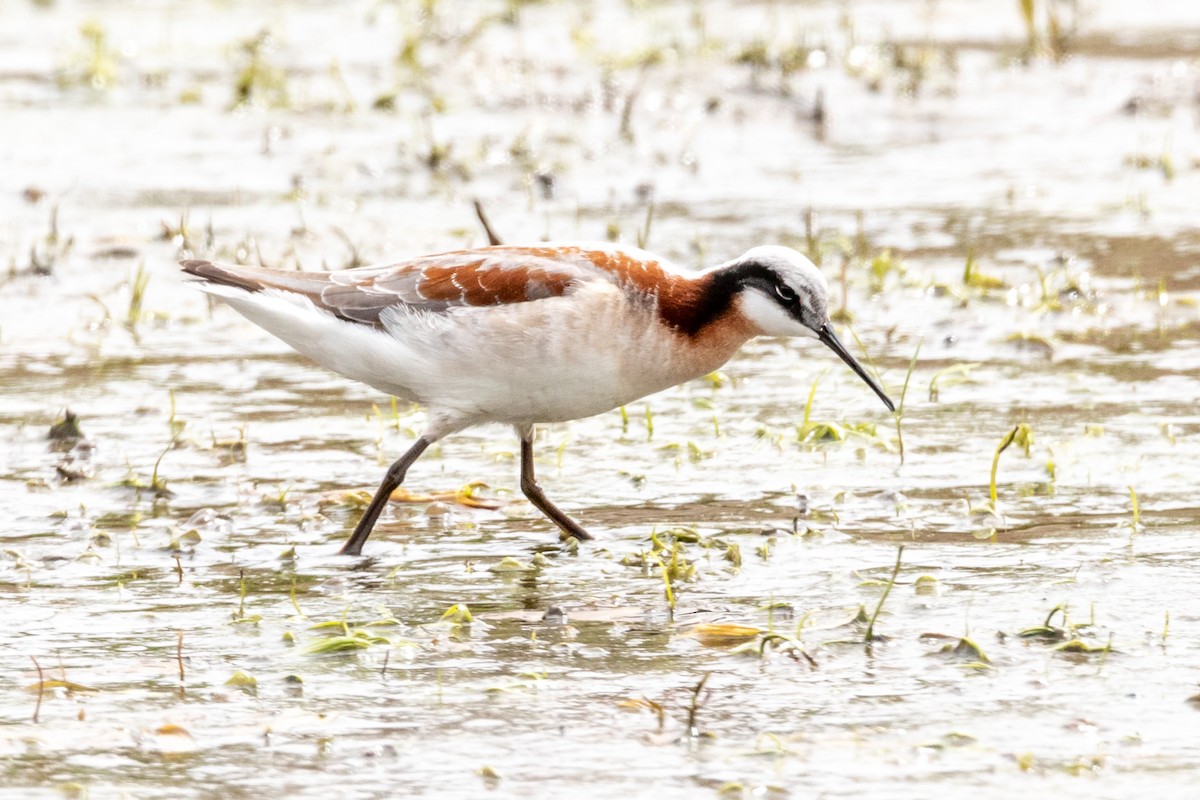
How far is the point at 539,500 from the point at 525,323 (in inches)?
29.2

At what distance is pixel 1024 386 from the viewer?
30.7ft

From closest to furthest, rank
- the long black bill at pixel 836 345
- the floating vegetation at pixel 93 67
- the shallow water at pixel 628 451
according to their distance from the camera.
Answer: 1. the shallow water at pixel 628 451
2. the long black bill at pixel 836 345
3. the floating vegetation at pixel 93 67

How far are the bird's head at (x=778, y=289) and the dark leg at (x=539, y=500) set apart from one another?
1005 millimetres

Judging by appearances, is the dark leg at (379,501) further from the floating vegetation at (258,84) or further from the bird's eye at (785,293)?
the floating vegetation at (258,84)

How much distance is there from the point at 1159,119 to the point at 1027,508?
309 inches

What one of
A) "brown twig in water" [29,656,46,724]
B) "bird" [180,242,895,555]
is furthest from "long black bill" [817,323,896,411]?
"brown twig in water" [29,656,46,724]

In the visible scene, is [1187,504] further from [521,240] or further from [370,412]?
[521,240]

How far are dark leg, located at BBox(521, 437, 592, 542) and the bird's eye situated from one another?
3.67 ft

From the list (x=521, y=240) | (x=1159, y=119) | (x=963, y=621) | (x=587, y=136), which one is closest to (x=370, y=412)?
(x=521, y=240)

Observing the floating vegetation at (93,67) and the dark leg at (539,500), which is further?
the floating vegetation at (93,67)

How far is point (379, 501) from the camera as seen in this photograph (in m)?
7.42

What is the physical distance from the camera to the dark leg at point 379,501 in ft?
24.0

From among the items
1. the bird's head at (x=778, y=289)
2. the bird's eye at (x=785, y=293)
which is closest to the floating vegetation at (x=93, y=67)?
the bird's head at (x=778, y=289)

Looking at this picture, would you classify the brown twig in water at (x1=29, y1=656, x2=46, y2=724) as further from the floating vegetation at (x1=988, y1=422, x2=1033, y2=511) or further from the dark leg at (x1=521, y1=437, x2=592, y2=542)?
the floating vegetation at (x1=988, y1=422, x2=1033, y2=511)
